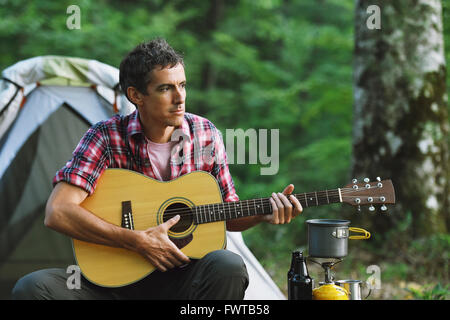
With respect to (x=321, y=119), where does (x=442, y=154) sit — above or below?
below

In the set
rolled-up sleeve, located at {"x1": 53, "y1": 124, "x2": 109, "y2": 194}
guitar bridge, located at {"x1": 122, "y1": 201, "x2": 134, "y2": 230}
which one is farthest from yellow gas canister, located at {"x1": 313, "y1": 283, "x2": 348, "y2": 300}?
rolled-up sleeve, located at {"x1": 53, "y1": 124, "x2": 109, "y2": 194}

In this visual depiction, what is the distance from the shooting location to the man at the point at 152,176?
194 centimetres

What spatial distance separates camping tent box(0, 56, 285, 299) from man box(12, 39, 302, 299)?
859 millimetres

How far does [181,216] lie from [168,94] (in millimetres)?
583

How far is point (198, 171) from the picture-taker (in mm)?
2180

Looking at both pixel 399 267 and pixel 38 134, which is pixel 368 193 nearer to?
pixel 399 267

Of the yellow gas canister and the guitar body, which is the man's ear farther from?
the yellow gas canister

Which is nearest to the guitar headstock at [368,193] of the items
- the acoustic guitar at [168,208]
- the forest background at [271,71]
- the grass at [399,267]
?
the acoustic guitar at [168,208]

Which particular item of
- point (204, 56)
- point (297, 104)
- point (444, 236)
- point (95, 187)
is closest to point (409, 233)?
point (444, 236)

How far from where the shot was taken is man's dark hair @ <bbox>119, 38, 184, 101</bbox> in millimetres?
2201

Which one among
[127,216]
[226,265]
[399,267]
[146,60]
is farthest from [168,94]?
[399,267]

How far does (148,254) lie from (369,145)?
2728 millimetres

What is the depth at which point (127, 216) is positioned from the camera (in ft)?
6.96
